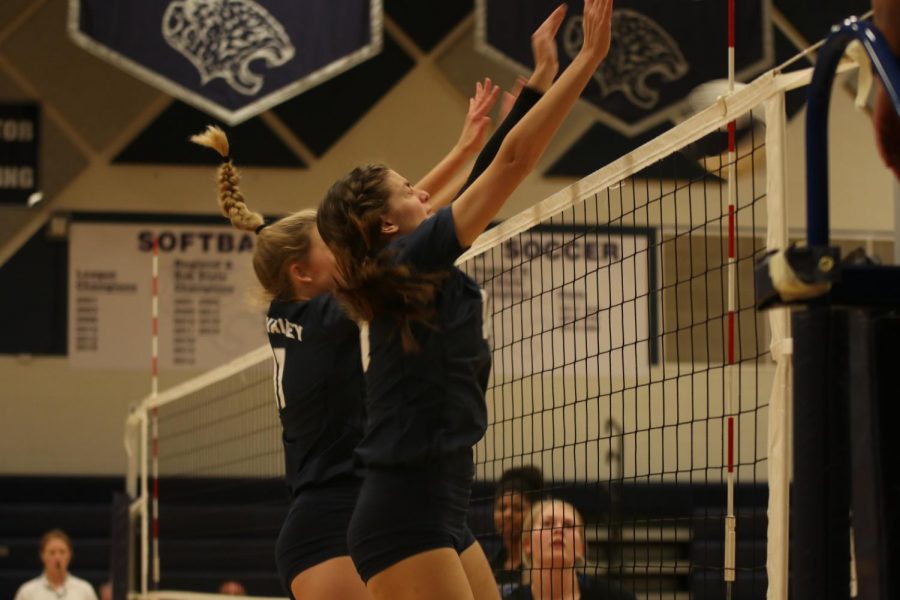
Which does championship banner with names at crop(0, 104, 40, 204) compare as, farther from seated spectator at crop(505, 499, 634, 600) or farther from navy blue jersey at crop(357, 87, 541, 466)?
navy blue jersey at crop(357, 87, 541, 466)

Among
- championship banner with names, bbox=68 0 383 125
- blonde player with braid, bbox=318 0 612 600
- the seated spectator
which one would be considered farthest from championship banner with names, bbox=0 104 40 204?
blonde player with braid, bbox=318 0 612 600

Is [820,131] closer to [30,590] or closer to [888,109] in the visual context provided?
[888,109]

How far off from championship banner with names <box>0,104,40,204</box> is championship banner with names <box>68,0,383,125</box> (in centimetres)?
232

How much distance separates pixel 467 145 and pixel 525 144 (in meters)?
1.19

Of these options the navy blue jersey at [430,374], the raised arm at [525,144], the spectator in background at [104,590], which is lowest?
the spectator in background at [104,590]

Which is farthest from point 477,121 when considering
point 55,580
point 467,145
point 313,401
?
point 55,580

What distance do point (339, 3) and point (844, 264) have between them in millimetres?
8453

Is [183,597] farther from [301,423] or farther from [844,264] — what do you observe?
[844,264]

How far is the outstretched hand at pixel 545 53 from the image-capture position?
2963 mm

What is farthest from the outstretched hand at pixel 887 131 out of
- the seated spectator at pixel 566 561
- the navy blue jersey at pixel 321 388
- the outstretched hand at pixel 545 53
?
the seated spectator at pixel 566 561

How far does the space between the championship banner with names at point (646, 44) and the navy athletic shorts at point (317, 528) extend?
21.4 feet

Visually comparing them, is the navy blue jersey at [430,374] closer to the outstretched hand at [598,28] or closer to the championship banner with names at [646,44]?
the outstretched hand at [598,28]

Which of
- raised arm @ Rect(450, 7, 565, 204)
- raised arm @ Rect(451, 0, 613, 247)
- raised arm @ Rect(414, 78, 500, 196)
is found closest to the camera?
raised arm @ Rect(451, 0, 613, 247)

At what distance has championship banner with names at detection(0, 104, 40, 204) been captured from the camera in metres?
11.5
